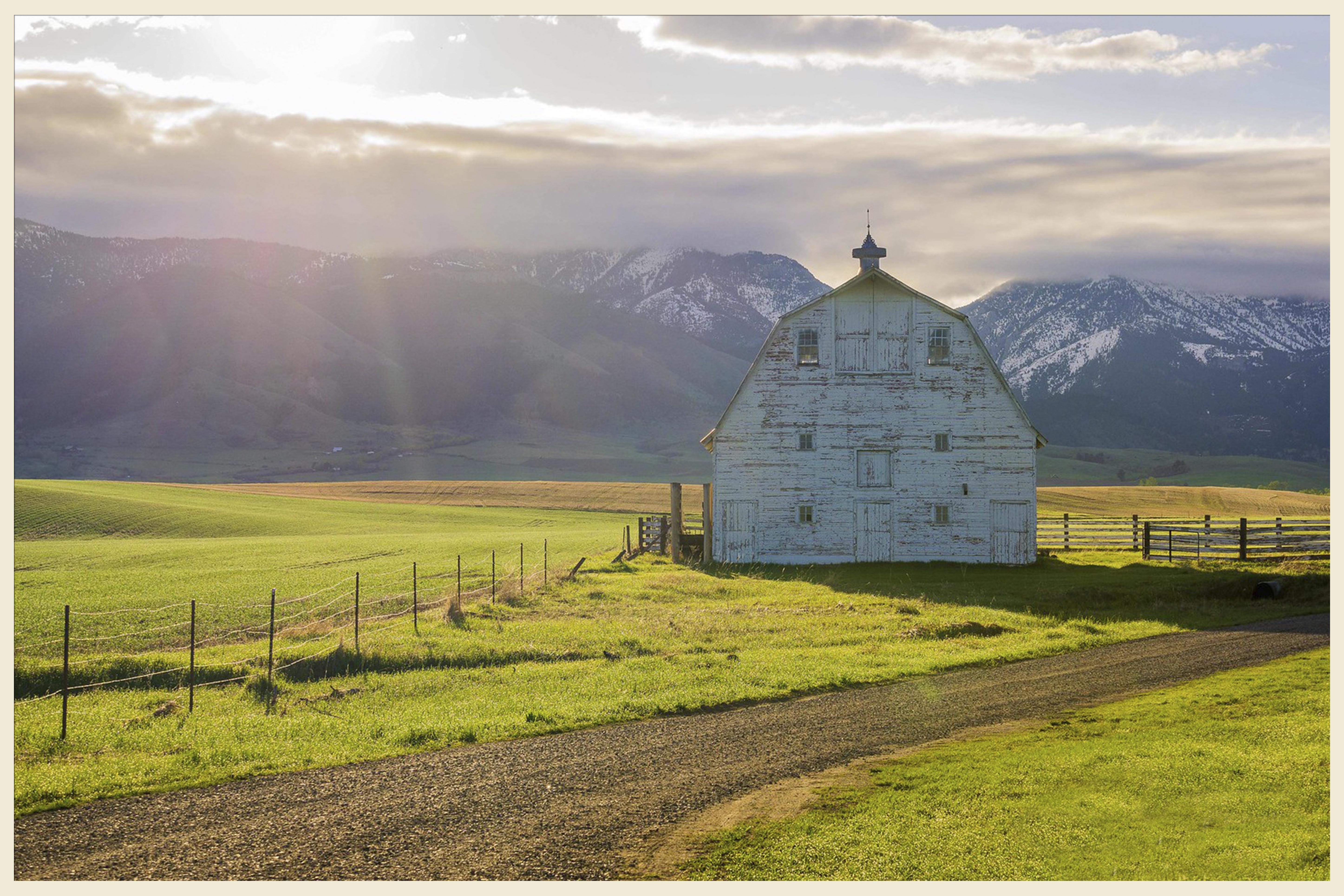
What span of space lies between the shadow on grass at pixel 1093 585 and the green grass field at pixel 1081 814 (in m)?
13.0

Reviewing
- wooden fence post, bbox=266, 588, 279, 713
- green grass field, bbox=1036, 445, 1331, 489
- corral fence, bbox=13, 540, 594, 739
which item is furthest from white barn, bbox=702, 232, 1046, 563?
green grass field, bbox=1036, 445, 1331, 489

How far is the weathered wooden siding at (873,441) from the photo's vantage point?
133 feet

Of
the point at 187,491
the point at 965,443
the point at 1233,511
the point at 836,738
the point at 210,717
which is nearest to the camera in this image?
the point at 836,738

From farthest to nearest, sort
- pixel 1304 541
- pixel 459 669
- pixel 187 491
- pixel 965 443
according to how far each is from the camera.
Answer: pixel 187 491 < pixel 965 443 < pixel 1304 541 < pixel 459 669

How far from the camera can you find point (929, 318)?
136ft

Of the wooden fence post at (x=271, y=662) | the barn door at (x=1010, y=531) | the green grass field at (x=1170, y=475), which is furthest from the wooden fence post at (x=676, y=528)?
the green grass field at (x=1170, y=475)

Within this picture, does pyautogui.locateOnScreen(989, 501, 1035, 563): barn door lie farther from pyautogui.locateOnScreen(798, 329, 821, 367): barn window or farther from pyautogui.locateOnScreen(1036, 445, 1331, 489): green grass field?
pyautogui.locateOnScreen(1036, 445, 1331, 489): green grass field

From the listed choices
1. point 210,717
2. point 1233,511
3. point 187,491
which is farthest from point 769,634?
point 187,491

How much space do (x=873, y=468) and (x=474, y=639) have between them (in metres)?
21.4

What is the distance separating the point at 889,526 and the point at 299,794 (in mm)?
30909

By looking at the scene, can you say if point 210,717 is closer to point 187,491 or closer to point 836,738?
point 836,738

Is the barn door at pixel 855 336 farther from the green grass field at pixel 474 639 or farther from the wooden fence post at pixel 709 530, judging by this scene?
the green grass field at pixel 474 639

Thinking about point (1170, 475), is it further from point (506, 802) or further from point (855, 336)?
point (506, 802)

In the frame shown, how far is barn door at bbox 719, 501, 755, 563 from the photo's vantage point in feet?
136
